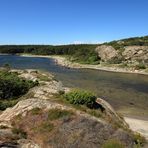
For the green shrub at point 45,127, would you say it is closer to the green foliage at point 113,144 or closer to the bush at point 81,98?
the green foliage at point 113,144

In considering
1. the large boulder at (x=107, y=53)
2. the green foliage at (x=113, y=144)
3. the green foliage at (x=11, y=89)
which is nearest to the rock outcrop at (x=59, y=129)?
the green foliage at (x=113, y=144)

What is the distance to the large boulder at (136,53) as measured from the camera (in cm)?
11838

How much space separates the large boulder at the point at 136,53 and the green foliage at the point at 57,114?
101 metres

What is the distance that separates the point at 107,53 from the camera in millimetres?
129250

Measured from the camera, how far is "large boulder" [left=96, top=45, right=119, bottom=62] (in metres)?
125

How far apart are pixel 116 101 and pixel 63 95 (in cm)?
2197

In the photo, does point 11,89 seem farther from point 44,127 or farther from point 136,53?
point 136,53

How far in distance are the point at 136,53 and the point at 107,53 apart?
13.7 meters

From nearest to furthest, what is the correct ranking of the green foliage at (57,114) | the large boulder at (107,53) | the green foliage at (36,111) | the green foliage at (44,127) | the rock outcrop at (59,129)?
the rock outcrop at (59,129) < the green foliage at (44,127) < the green foliage at (57,114) < the green foliage at (36,111) < the large boulder at (107,53)

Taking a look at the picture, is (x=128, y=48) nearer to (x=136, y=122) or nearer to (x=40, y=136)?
(x=136, y=122)

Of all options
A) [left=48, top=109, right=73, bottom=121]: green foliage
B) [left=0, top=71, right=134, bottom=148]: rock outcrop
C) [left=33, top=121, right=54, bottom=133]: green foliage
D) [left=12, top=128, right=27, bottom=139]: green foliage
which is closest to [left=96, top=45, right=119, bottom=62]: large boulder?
[left=0, top=71, right=134, bottom=148]: rock outcrop

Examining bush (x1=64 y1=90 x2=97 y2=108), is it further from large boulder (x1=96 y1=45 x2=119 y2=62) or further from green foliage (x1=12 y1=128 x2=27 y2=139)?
large boulder (x1=96 y1=45 x2=119 y2=62)

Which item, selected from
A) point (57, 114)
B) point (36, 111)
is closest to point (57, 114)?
point (57, 114)

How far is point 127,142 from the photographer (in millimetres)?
19422
